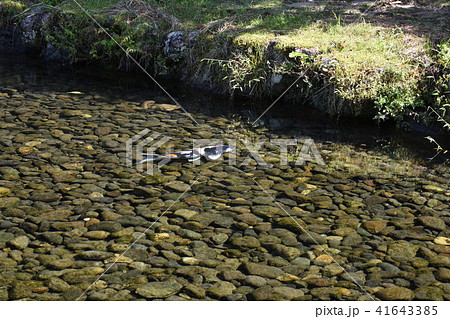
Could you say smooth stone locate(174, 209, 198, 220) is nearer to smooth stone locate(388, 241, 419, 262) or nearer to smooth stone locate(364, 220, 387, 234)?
smooth stone locate(364, 220, 387, 234)

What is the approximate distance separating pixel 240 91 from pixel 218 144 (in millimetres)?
1629

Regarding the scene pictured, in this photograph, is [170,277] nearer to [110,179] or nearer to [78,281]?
[78,281]

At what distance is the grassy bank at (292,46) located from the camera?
6.20 m

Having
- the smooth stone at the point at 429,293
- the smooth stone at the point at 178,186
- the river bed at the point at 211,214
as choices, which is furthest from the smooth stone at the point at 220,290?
the smooth stone at the point at 178,186

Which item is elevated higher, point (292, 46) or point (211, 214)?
point (292, 46)

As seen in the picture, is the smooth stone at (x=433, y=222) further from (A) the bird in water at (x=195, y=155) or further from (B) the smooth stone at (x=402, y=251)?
(A) the bird in water at (x=195, y=155)

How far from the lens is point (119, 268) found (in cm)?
365

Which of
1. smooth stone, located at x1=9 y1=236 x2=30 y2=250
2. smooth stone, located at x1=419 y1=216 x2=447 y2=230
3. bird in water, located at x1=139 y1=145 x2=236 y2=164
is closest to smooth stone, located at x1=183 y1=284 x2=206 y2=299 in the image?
smooth stone, located at x1=9 y1=236 x2=30 y2=250

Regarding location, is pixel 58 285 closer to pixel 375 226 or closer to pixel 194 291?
pixel 194 291

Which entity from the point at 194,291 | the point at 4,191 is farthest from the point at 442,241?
the point at 4,191

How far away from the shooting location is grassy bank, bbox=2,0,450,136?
20.3 ft

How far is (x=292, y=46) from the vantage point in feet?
22.2

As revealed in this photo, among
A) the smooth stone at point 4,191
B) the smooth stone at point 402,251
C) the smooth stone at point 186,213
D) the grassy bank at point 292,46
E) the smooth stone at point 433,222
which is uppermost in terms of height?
the grassy bank at point 292,46

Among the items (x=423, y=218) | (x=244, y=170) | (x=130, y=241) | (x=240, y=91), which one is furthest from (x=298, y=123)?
(x=130, y=241)
